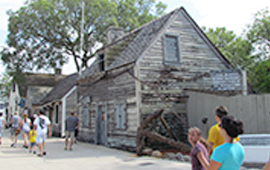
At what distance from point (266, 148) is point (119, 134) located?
22.2ft

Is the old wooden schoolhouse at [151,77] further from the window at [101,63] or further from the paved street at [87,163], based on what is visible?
the paved street at [87,163]

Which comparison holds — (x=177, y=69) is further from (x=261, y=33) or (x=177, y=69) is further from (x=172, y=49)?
(x=261, y=33)

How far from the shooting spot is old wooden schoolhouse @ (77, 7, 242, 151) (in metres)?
11.9

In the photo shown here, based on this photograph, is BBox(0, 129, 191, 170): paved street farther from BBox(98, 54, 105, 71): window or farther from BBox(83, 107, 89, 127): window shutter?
BBox(98, 54, 105, 71): window

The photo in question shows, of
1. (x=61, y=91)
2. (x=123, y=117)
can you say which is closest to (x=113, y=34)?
(x=123, y=117)

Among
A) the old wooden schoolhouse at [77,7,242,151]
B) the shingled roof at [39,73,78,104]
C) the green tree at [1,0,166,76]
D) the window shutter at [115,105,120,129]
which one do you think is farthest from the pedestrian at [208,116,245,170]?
the green tree at [1,0,166,76]

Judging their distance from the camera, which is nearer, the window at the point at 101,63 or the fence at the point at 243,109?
the fence at the point at 243,109

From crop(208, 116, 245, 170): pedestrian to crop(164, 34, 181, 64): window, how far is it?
9730 millimetres

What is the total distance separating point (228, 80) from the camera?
1234 cm

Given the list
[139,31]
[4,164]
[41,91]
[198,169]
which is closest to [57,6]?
[41,91]

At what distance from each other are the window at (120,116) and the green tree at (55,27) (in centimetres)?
1666

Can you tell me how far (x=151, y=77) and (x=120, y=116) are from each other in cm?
243

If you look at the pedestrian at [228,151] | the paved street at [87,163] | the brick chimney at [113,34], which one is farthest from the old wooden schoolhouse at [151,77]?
the pedestrian at [228,151]

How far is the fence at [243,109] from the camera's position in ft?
32.0
